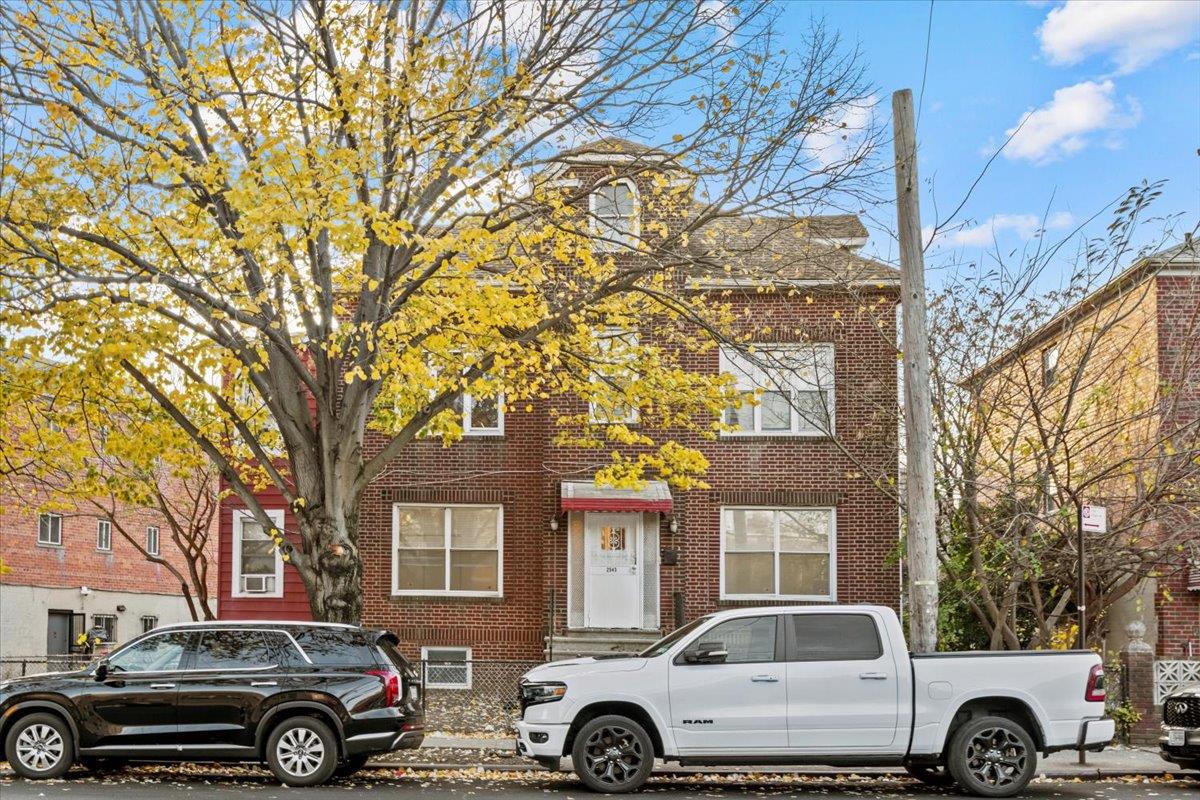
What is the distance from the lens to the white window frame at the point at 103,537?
1625 inches

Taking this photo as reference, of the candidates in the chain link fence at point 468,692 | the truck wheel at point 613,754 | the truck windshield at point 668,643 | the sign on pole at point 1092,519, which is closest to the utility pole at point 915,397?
the sign on pole at point 1092,519

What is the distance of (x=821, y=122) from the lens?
14805 mm

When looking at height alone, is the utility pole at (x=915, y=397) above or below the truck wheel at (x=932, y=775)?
above

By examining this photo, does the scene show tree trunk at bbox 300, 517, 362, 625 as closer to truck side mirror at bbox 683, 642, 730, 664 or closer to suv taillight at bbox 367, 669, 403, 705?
suv taillight at bbox 367, 669, 403, 705

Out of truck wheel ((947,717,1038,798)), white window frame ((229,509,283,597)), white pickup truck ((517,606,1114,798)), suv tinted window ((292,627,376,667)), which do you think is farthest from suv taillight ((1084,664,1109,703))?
white window frame ((229,509,283,597))

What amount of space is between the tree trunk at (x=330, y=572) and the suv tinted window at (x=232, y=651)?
224 centimetres

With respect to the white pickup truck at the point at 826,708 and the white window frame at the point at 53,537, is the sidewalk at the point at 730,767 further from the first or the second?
the white window frame at the point at 53,537

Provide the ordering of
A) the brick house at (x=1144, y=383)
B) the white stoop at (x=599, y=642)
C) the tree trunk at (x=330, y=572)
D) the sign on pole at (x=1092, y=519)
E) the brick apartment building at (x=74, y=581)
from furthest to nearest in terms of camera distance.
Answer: the brick apartment building at (x=74, y=581) < the white stoop at (x=599, y=642) < the brick house at (x=1144, y=383) < the tree trunk at (x=330, y=572) < the sign on pole at (x=1092, y=519)

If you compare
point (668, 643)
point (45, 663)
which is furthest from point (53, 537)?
point (668, 643)

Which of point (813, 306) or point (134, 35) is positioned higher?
point (134, 35)

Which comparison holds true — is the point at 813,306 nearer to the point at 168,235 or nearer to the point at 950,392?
the point at 950,392

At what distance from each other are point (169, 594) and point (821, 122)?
36.5m

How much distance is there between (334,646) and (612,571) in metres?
9.98

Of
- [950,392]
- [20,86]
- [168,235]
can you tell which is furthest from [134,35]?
[950,392]
